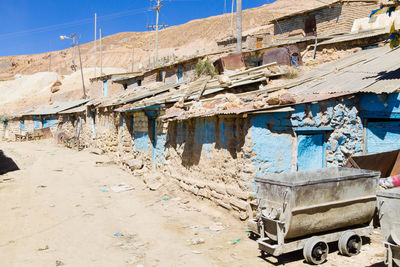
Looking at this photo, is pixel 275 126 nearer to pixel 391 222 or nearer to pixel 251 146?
pixel 251 146

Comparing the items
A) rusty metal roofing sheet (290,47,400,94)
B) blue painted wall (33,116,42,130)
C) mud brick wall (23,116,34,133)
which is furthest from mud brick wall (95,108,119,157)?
mud brick wall (23,116,34,133)

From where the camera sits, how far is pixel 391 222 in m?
4.23

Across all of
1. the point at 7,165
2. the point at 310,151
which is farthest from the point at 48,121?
the point at 310,151

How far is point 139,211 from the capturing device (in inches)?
326

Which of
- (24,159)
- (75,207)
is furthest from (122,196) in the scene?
(24,159)

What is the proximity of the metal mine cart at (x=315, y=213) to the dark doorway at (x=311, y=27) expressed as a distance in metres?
18.4

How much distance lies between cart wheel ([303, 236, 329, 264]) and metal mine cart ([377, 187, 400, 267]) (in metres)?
0.99

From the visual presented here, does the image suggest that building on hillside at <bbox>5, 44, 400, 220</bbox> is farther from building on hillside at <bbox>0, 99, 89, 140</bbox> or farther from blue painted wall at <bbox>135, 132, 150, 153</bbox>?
building on hillside at <bbox>0, 99, 89, 140</bbox>

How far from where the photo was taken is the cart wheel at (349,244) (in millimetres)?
5191

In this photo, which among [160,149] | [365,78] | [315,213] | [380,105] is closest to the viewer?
[315,213]

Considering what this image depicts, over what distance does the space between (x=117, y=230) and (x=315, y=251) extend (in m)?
4.12

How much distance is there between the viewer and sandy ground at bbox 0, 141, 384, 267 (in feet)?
17.7

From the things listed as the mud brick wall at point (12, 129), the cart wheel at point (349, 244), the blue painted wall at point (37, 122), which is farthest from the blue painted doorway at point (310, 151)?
the mud brick wall at point (12, 129)

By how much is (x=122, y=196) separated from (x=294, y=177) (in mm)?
5836
